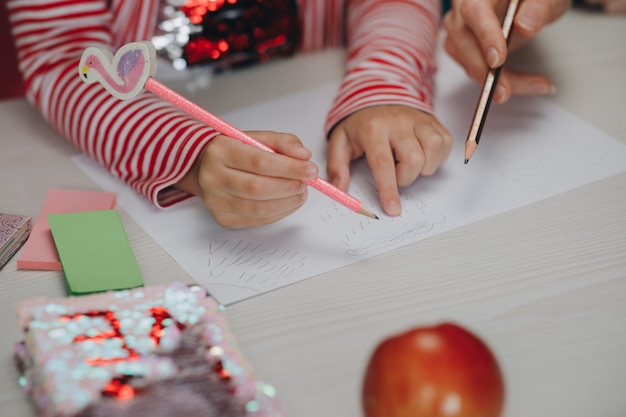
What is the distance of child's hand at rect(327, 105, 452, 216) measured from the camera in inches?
21.2

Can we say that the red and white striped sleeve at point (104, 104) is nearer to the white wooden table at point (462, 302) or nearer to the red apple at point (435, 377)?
the white wooden table at point (462, 302)

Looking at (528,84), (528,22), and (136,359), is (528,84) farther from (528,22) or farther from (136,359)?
(136,359)

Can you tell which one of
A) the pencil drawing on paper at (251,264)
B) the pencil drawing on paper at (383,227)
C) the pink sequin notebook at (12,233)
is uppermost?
the pink sequin notebook at (12,233)

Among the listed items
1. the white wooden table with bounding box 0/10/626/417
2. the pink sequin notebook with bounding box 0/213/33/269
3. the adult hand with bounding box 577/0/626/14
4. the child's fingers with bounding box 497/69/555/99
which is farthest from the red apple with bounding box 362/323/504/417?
the adult hand with bounding box 577/0/626/14

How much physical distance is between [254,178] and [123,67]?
0.11 metres

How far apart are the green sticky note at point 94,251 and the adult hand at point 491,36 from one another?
0.31 metres

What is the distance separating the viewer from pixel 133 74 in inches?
17.5

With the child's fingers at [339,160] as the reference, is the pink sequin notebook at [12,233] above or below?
above

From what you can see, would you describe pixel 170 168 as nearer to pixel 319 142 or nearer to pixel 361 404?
pixel 319 142

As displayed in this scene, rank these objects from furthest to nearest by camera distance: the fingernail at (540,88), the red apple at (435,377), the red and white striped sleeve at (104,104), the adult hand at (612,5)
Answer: the adult hand at (612,5)
the fingernail at (540,88)
the red and white striped sleeve at (104,104)
the red apple at (435,377)

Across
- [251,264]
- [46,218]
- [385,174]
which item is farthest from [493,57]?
[46,218]

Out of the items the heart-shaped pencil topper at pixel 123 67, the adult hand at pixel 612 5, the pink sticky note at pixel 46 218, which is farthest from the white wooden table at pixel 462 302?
the adult hand at pixel 612 5

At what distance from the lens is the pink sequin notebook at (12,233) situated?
47cm

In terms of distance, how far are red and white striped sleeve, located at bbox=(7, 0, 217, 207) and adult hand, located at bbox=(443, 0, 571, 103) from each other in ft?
0.77
